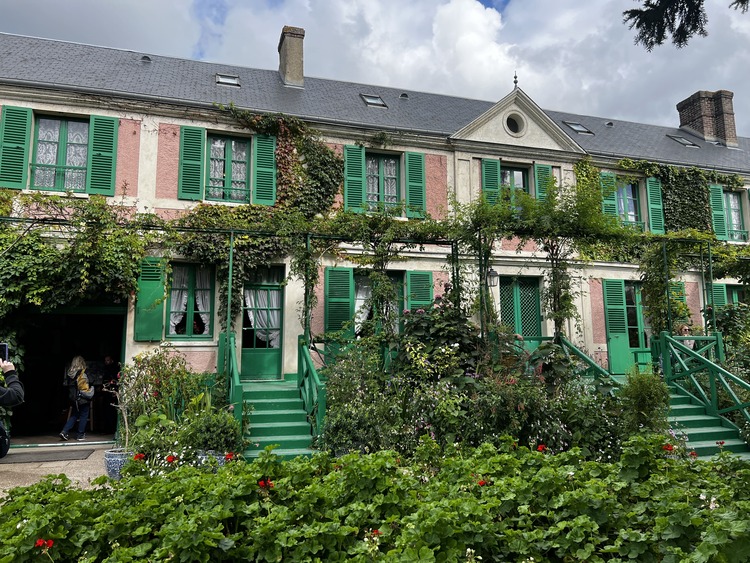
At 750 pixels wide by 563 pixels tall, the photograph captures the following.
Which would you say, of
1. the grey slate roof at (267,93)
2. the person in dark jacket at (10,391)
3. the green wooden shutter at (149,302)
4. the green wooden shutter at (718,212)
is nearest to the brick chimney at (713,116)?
the grey slate roof at (267,93)

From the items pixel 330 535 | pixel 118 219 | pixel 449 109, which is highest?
pixel 449 109

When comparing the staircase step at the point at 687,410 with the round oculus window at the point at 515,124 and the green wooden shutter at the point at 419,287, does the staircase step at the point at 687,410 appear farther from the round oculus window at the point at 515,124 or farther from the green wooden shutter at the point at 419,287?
the round oculus window at the point at 515,124

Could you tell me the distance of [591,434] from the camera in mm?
6641

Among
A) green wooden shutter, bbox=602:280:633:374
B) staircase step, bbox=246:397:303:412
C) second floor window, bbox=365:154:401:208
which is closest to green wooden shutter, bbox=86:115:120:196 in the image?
second floor window, bbox=365:154:401:208

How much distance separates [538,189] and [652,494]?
9578 mm

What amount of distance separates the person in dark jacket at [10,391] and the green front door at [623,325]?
35.8 feet

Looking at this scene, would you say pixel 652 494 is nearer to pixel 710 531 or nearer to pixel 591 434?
pixel 710 531

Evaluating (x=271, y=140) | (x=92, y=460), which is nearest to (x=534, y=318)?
(x=271, y=140)

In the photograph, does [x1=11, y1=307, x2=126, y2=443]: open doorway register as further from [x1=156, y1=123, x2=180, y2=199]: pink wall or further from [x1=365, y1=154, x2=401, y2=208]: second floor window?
[x1=365, y1=154, x2=401, y2=208]: second floor window

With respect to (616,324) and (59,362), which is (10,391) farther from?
(616,324)

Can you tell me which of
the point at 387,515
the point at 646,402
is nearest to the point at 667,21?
the point at 387,515

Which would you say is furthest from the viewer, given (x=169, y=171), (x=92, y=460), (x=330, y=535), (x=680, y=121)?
(x=680, y=121)

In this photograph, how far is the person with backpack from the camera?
939 centimetres

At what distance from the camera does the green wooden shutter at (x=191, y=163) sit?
10258 mm
